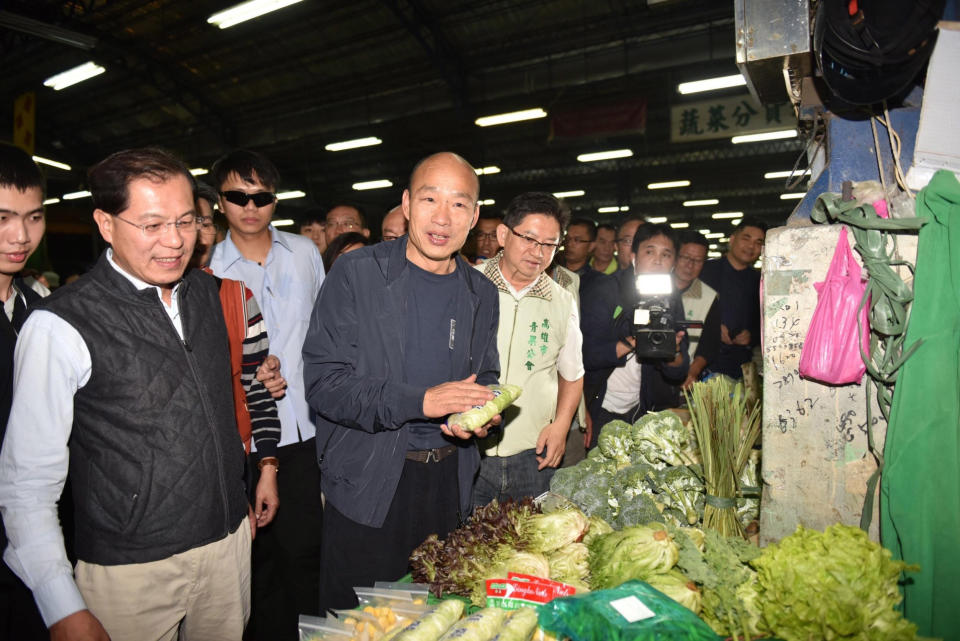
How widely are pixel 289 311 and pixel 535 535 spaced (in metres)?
1.87

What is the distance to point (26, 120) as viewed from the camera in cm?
1112

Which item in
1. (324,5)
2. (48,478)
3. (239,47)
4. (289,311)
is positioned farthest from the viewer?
(239,47)

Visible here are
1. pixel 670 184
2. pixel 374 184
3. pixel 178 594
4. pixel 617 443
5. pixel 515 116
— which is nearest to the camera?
pixel 178 594

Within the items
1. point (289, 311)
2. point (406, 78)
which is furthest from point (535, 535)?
point (406, 78)

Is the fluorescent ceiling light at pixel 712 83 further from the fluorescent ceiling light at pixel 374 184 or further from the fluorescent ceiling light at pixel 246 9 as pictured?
the fluorescent ceiling light at pixel 374 184

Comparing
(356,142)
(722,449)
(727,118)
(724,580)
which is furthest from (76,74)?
(724,580)

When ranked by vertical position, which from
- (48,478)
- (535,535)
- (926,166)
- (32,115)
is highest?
(32,115)

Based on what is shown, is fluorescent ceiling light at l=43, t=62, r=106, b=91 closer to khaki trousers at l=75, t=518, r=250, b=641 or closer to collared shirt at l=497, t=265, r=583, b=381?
collared shirt at l=497, t=265, r=583, b=381

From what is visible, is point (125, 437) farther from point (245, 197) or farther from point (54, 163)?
point (54, 163)

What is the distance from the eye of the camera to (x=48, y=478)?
141cm

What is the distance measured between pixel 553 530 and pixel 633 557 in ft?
0.92

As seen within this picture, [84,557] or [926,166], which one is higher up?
[926,166]

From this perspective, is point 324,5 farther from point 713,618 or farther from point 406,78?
point 713,618

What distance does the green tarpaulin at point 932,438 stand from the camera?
60.3 inches
